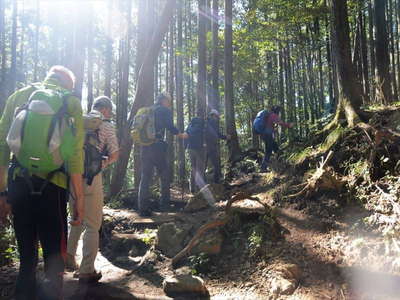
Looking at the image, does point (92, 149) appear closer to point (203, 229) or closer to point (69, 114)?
point (69, 114)

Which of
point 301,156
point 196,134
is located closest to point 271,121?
point 196,134

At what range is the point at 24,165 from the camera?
2.49 m

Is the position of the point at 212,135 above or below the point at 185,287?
above

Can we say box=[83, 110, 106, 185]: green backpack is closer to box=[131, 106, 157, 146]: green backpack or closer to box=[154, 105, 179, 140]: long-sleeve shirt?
box=[131, 106, 157, 146]: green backpack

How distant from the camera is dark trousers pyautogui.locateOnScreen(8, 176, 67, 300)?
248cm

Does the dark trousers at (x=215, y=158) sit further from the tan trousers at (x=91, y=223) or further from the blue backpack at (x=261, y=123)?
the tan trousers at (x=91, y=223)

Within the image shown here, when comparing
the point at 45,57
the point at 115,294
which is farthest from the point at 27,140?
the point at 45,57

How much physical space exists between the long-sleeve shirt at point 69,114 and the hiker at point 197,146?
17.5ft

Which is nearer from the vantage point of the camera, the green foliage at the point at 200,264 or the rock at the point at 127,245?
the green foliage at the point at 200,264

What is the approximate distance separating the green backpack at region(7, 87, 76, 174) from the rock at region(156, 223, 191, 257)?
2.57 meters

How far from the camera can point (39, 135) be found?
2.45 metres

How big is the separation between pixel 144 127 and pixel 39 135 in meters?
3.68

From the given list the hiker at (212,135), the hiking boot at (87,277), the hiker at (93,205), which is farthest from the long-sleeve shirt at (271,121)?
the hiking boot at (87,277)

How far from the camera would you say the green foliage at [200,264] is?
13.3 feet
